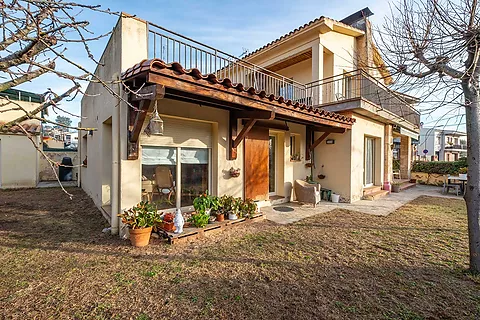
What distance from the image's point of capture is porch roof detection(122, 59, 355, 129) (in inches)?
154

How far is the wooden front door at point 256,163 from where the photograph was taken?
770 centimetres

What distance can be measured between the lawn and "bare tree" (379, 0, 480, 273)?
4.04 ft

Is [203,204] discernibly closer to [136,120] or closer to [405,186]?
[136,120]

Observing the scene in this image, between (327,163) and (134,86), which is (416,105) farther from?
(327,163)

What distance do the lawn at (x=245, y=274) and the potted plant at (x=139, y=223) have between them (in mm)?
254

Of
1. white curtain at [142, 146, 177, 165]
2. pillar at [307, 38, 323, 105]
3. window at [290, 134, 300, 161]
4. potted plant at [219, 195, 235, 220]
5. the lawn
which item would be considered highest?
pillar at [307, 38, 323, 105]

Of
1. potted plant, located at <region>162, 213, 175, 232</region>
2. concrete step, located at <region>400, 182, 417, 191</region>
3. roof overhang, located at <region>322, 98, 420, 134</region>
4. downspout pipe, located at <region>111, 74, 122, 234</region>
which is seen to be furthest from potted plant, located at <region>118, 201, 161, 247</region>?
concrete step, located at <region>400, 182, 417, 191</region>

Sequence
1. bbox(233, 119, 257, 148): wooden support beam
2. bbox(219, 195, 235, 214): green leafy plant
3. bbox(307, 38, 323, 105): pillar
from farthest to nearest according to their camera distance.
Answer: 1. bbox(307, 38, 323, 105): pillar
2. bbox(233, 119, 257, 148): wooden support beam
3. bbox(219, 195, 235, 214): green leafy plant

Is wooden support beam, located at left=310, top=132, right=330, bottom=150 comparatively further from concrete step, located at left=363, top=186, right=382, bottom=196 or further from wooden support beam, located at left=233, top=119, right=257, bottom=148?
wooden support beam, located at left=233, top=119, right=257, bottom=148

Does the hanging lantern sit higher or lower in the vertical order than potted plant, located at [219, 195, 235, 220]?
higher

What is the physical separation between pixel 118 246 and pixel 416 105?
6090 mm

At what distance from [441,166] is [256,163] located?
50.1ft

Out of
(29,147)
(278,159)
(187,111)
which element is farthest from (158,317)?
(29,147)

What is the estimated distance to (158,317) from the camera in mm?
2641
